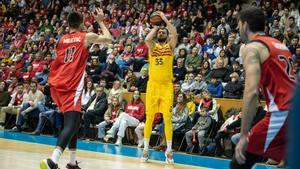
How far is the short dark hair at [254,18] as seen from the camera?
13.3 ft

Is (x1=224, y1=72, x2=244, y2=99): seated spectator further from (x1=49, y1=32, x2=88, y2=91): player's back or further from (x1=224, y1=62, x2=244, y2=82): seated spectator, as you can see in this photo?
(x1=49, y1=32, x2=88, y2=91): player's back

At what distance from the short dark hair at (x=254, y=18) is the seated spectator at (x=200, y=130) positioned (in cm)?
813

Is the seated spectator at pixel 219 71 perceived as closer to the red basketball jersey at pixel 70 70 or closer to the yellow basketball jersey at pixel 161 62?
the yellow basketball jersey at pixel 161 62

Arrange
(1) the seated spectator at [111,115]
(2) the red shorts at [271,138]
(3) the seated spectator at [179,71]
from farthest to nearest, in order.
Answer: (3) the seated spectator at [179,71], (1) the seated spectator at [111,115], (2) the red shorts at [271,138]

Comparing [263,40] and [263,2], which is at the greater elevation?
[263,2]

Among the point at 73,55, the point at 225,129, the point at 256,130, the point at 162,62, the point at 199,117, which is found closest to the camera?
the point at 256,130

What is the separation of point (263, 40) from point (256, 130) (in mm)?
700

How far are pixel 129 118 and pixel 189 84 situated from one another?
74.5 inches

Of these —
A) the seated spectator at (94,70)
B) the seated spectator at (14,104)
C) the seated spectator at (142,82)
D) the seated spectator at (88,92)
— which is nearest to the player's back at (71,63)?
the seated spectator at (142,82)

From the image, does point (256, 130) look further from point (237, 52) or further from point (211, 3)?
point (211, 3)

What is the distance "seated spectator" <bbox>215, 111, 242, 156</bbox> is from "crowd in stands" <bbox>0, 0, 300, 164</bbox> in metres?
0.02

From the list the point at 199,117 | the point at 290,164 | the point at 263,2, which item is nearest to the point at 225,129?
the point at 199,117

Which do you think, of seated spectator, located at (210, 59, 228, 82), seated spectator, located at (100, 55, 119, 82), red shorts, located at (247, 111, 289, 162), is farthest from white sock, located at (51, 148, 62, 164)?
seated spectator, located at (100, 55, 119, 82)

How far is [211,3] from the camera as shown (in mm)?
18969
